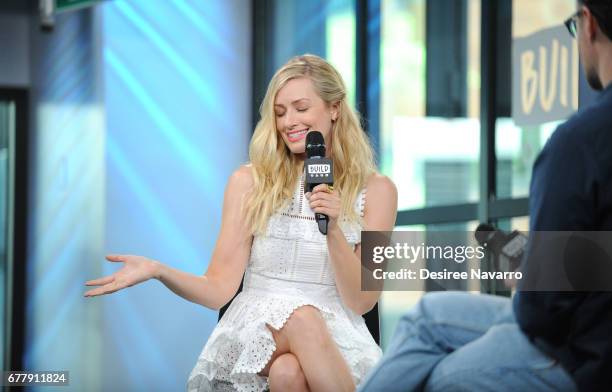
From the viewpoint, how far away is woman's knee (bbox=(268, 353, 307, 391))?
2.30 m

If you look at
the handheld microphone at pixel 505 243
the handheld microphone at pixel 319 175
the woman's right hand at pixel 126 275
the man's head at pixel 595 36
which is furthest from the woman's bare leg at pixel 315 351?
the man's head at pixel 595 36

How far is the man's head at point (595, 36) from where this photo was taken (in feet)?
4.85

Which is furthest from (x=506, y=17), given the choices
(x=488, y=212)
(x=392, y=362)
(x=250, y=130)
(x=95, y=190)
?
(x=95, y=190)

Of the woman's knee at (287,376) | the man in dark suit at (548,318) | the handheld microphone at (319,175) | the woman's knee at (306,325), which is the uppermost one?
the handheld microphone at (319,175)

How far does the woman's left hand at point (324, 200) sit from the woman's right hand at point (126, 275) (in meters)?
0.43

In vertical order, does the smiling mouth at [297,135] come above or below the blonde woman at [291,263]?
above

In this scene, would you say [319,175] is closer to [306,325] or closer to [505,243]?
[306,325]

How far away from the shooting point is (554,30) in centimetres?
343

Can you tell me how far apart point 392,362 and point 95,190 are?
4890mm

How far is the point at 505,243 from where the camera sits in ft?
5.81

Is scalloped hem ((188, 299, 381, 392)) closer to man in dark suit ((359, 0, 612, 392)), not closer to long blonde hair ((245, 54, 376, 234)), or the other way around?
long blonde hair ((245, 54, 376, 234))

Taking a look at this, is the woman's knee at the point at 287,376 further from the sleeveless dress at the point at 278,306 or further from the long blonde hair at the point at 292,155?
the long blonde hair at the point at 292,155

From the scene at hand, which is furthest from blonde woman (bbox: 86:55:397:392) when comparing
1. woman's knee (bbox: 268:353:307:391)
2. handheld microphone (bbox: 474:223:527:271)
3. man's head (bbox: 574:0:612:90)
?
man's head (bbox: 574:0:612:90)

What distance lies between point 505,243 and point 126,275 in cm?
95
